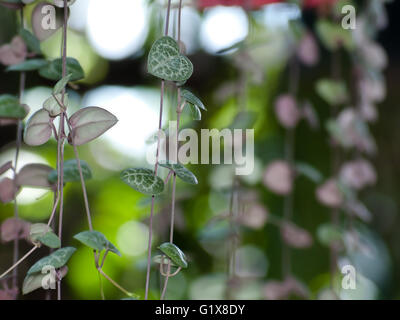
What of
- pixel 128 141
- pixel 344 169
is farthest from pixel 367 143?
pixel 128 141

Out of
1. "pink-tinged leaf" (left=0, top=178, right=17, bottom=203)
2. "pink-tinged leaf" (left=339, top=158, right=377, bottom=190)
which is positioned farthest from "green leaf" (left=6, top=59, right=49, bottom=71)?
"pink-tinged leaf" (left=339, top=158, right=377, bottom=190)

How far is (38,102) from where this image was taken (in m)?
1.24

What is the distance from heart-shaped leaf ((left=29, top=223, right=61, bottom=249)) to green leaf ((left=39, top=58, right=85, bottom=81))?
0.14 metres

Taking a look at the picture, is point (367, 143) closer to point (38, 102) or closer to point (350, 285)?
point (350, 285)

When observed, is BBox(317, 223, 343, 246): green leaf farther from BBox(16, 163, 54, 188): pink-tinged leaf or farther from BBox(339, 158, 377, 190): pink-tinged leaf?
BBox(16, 163, 54, 188): pink-tinged leaf

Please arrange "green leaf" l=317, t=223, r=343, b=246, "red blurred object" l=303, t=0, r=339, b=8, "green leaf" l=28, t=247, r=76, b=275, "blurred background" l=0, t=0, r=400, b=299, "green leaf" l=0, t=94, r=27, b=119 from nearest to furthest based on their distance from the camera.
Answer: "green leaf" l=28, t=247, r=76, b=275 → "green leaf" l=0, t=94, r=27, b=119 → "green leaf" l=317, t=223, r=343, b=246 → "red blurred object" l=303, t=0, r=339, b=8 → "blurred background" l=0, t=0, r=400, b=299

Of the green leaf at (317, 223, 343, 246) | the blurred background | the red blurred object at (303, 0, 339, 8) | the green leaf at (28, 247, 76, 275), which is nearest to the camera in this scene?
the green leaf at (28, 247, 76, 275)

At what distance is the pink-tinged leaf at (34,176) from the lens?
483 millimetres

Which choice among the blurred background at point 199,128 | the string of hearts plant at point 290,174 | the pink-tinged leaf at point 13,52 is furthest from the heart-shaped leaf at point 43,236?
the blurred background at point 199,128

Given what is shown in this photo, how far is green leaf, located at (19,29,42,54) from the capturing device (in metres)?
0.49

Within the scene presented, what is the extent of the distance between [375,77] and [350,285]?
341 mm

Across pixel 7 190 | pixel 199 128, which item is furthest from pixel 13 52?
pixel 199 128

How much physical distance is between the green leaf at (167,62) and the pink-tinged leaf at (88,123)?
0.17 ft

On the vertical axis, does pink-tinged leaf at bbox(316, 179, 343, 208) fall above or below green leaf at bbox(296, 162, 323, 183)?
below
